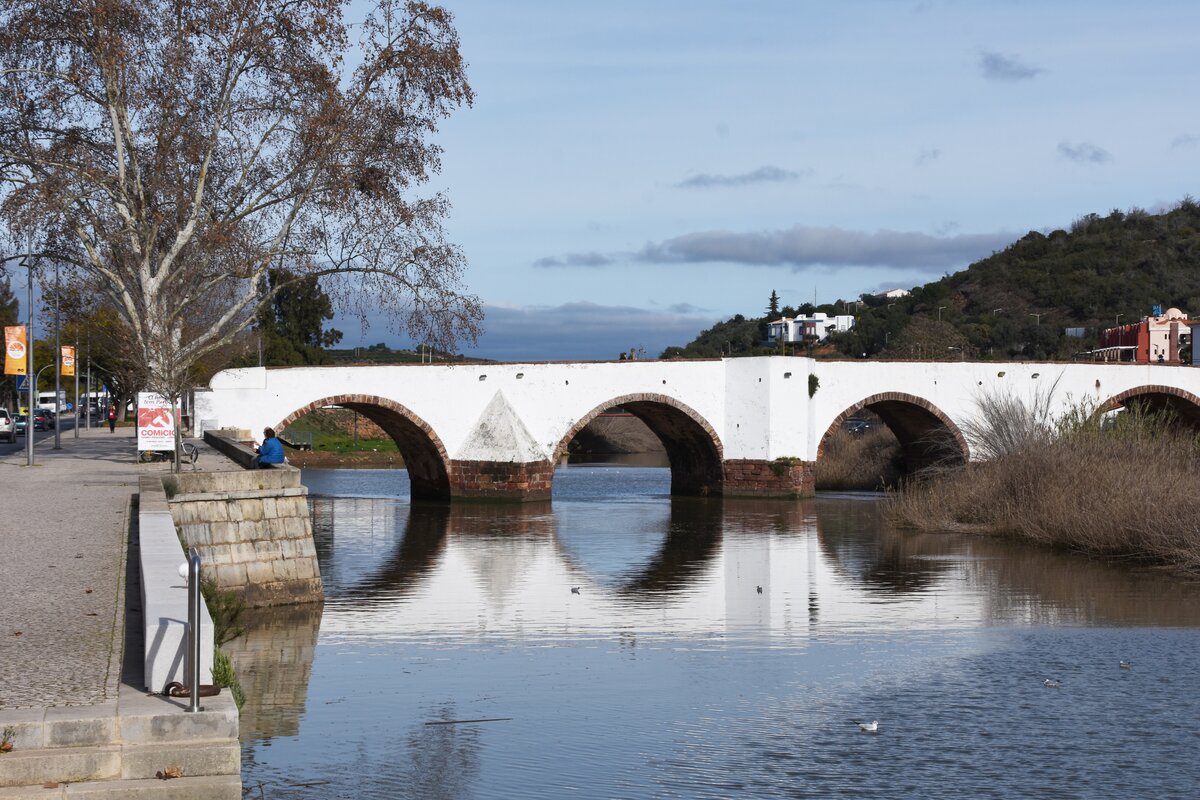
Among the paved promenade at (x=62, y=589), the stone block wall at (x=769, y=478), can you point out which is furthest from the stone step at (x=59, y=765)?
the stone block wall at (x=769, y=478)

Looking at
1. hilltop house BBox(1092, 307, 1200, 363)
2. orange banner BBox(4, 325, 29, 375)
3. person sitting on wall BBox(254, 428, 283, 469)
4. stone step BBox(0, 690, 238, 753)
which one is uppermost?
hilltop house BBox(1092, 307, 1200, 363)

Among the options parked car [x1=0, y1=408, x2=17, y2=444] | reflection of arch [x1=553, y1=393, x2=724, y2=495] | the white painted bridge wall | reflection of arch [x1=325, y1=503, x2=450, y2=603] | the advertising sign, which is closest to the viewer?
reflection of arch [x1=325, y1=503, x2=450, y2=603]

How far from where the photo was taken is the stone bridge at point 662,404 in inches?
1188

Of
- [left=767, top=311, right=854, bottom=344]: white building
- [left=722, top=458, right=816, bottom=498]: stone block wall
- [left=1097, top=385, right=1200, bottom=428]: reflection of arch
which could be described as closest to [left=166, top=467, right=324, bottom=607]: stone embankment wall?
[left=722, top=458, right=816, bottom=498]: stone block wall

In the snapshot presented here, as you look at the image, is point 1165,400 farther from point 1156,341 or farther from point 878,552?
point 878,552

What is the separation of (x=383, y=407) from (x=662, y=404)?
21.2 ft

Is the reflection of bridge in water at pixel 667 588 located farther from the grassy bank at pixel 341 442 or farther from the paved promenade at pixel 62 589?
the grassy bank at pixel 341 442

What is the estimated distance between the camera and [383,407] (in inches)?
1221

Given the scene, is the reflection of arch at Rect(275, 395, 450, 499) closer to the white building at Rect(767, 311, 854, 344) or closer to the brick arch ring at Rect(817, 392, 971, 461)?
the brick arch ring at Rect(817, 392, 971, 461)

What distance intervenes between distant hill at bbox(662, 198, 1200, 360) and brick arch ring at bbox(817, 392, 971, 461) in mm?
28189

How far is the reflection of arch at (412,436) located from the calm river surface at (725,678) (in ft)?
29.3

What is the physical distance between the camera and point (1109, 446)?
23516mm

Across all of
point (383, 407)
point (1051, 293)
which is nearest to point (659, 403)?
point (383, 407)

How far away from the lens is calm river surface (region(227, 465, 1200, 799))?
8633 mm
